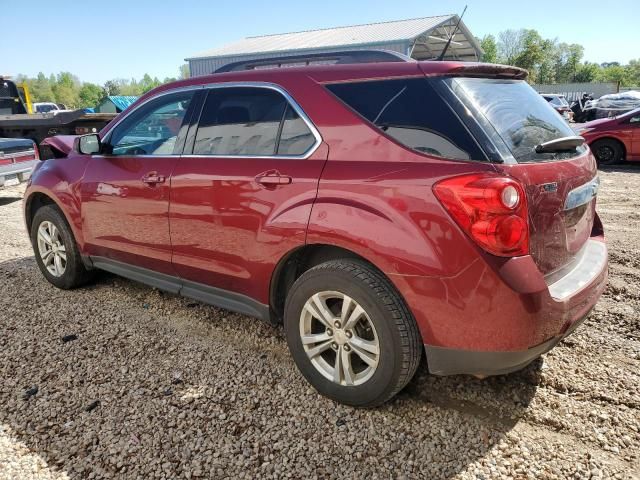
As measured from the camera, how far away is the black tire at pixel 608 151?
11.4 meters

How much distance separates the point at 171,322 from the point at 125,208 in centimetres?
92

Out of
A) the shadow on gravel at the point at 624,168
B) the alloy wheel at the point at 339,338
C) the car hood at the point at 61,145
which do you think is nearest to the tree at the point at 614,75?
Answer: the shadow on gravel at the point at 624,168

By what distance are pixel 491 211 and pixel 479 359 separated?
683mm

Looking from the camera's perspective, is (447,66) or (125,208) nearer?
(447,66)

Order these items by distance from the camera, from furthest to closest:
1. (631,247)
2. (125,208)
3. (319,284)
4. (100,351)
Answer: (631,247) < (125,208) < (100,351) < (319,284)

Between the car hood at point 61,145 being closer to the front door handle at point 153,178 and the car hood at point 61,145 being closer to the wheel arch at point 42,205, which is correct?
the wheel arch at point 42,205

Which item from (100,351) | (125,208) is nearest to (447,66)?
(125,208)

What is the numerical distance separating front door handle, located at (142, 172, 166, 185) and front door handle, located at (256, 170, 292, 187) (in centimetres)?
89

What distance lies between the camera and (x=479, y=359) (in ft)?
7.43

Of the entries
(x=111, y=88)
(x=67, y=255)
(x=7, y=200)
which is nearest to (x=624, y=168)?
(x=67, y=255)

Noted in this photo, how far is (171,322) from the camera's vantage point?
3787 mm

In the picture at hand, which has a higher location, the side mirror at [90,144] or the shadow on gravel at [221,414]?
the side mirror at [90,144]

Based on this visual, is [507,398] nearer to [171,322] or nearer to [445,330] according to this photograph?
[445,330]

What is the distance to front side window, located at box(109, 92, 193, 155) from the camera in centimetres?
344
